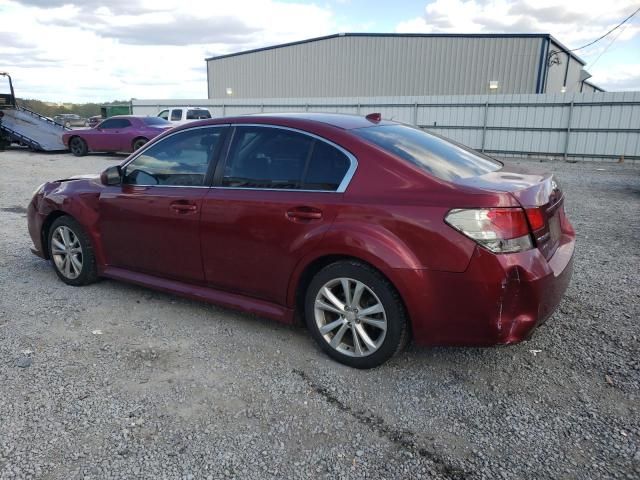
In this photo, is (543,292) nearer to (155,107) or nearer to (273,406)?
(273,406)

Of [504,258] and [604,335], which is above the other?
[504,258]

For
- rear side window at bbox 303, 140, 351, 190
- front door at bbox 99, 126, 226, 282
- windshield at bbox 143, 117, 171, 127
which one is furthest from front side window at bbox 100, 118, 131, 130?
rear side window at bbox 303, 140, 351, 190

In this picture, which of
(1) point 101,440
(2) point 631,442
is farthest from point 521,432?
(1) point 101,440

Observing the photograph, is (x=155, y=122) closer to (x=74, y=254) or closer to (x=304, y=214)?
(x=74, y=254)

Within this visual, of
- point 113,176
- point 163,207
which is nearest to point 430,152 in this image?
point 163,207

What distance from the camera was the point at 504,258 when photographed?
273 centimetres

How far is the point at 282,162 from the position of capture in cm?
349

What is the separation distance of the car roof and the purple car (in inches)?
573

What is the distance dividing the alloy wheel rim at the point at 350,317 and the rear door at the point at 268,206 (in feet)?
1.01

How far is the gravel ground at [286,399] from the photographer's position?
2.41m

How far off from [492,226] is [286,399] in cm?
151

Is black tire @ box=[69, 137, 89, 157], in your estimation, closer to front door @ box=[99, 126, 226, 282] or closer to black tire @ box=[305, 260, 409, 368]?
front door @ box=[99, 126, 226, 282]

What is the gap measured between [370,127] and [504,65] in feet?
77.7

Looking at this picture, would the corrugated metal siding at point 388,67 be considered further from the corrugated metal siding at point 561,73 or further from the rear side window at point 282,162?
the rear side window at point 282,162
